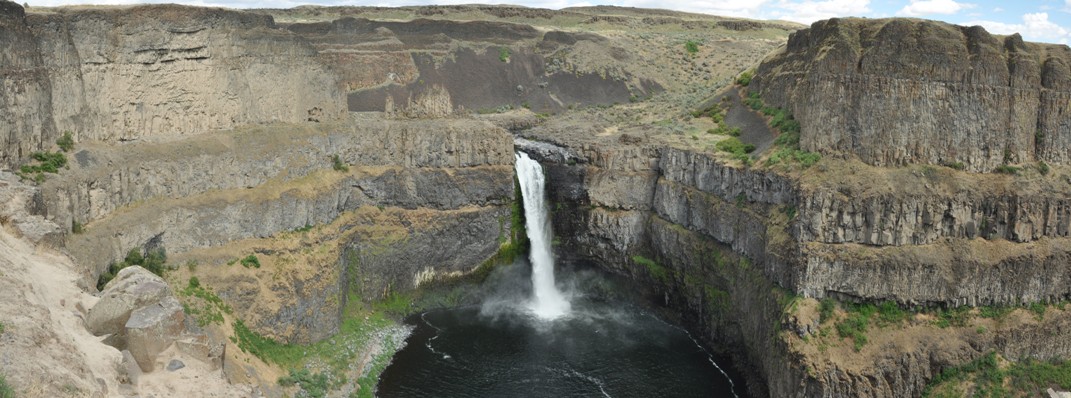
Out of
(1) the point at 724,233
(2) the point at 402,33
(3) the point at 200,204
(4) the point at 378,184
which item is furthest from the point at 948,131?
(2) the point at 402,33

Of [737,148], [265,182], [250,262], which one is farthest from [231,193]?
[737,148]

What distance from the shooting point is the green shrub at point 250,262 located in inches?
1678

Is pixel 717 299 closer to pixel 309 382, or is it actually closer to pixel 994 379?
pixel 994 379

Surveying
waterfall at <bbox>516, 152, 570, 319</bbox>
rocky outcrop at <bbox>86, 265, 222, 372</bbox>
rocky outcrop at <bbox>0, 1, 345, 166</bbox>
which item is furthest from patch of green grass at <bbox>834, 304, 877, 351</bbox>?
rocky outcrop at <bbox>0, 1, 345, 166</bbox>

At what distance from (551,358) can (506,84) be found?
39.5 m

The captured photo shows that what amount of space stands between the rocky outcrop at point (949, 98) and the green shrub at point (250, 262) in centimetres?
2708

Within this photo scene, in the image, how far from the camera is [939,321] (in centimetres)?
3888

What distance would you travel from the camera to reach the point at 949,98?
135 ft

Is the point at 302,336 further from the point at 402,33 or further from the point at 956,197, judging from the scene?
the point at 402,33

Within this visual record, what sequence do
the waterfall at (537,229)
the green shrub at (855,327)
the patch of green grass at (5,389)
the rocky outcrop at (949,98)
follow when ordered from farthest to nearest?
1. the waterfall at (537,229)
2. the rocky outcrop at (949,98)
3. the green shrub at (855,327)
4. the patch of green grass at (5,389)

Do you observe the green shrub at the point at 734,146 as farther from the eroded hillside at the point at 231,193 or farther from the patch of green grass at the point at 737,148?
Answer: the eroded hillside at the point at 231,193

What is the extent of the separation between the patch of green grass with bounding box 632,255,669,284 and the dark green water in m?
2.30

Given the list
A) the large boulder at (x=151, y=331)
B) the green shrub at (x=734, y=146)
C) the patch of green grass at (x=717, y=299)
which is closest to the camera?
the large boulder at (x=151, y=331)

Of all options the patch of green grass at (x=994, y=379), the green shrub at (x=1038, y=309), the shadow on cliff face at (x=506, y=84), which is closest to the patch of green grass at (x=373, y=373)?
the patch of green grass at (x=994, y=379)
